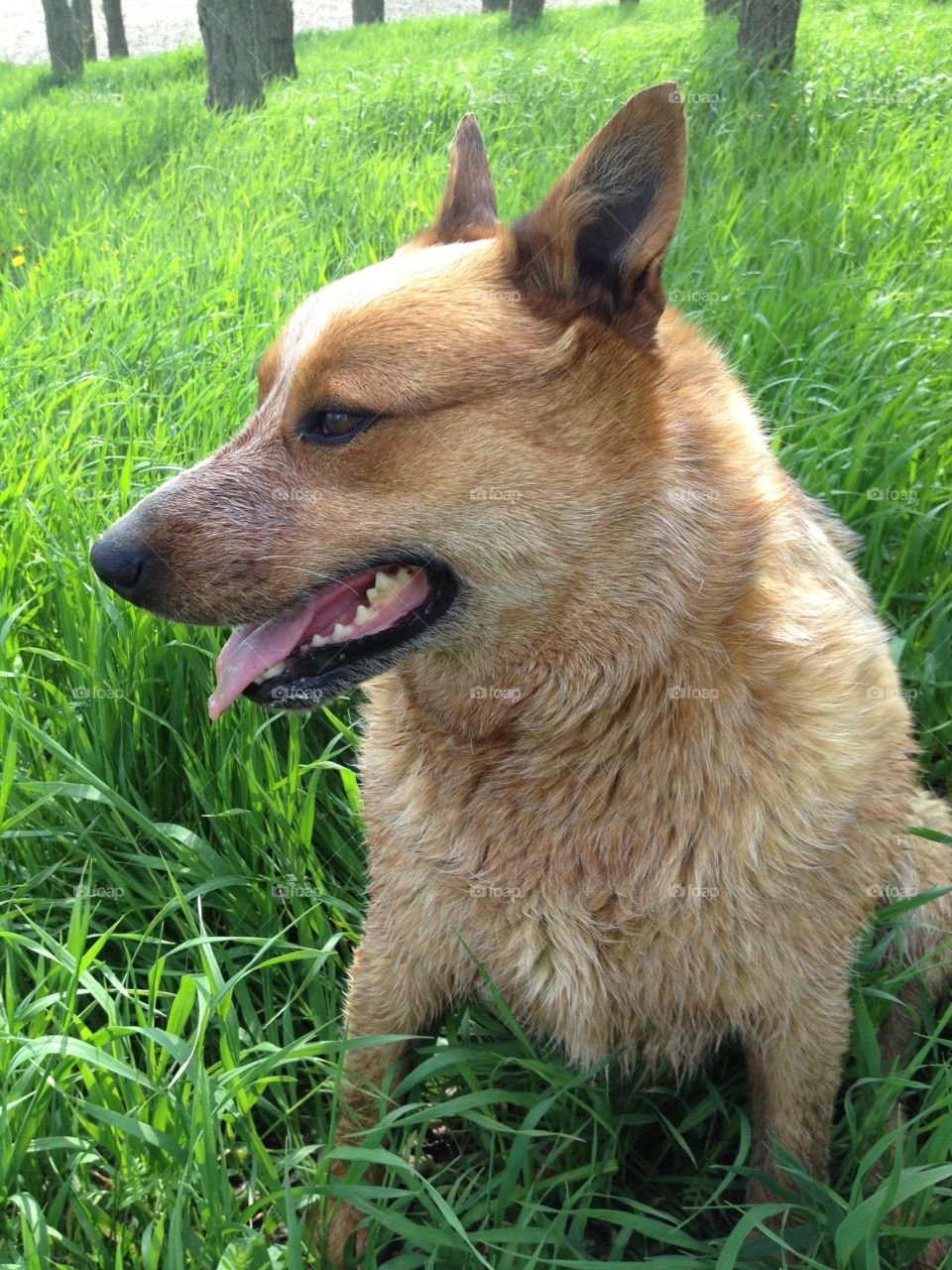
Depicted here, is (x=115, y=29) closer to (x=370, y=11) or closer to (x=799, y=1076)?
(x=370, y=11)

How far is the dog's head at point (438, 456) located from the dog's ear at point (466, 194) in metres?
0.38

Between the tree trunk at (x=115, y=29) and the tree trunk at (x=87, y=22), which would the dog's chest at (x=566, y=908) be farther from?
the tree trunk at (x=115, y=29)

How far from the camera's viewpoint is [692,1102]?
2.07 meters

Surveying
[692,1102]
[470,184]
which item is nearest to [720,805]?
[692,1102]

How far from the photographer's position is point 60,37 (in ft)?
39.7

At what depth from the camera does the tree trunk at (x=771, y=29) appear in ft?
21.2

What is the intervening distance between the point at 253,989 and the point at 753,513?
1.39 metres

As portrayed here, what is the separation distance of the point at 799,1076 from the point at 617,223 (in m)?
1.44

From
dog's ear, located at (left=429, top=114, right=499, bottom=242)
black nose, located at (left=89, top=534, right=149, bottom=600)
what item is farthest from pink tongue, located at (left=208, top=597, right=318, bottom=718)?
dog's ear, located at (left=429, top=114, right=499, bottom=242)

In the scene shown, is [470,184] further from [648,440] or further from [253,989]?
[253,989]

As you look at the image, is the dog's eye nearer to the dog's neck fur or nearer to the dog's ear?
the dog's neck fur

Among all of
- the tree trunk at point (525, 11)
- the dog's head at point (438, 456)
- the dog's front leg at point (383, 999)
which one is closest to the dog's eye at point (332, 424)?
the dog's head at point (438, 456)

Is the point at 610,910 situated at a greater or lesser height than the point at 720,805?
lesser

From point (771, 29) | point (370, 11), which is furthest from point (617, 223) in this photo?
point (370, 11)
